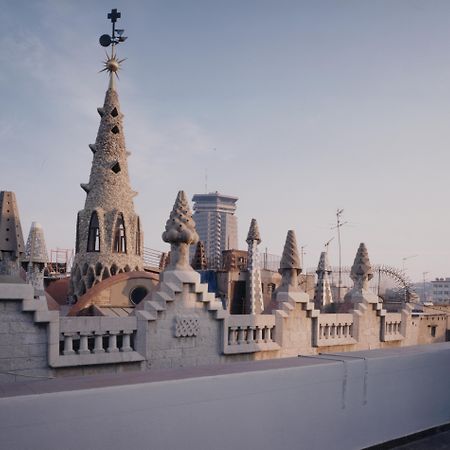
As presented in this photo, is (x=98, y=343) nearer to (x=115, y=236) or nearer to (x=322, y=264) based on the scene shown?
(x=115, y=236)

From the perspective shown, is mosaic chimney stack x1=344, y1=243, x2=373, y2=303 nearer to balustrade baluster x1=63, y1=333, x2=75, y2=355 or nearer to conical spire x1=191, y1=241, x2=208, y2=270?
balustrade baluster x1=63, y1=333, x2=75, y2=355

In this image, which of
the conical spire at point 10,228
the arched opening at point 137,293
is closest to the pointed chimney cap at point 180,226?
the conical spire at point 10,228

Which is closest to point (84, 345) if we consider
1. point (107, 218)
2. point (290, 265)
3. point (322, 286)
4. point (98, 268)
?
point (290, 265)

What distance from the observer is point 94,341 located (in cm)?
1076

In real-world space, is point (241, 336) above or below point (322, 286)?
below

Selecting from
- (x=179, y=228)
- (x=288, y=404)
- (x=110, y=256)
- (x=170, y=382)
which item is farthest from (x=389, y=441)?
(x=110, y=256)

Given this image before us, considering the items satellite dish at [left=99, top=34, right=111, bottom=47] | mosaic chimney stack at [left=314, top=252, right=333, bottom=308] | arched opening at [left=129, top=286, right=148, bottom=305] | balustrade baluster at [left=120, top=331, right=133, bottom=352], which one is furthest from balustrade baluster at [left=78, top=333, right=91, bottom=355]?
mosaic chimney stack at [left=314, top=252, right=333, bottom=308]

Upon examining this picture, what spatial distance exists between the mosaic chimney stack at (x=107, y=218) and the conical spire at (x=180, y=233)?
815 centimetres

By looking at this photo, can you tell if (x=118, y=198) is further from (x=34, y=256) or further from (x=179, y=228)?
(x=179, y=228)

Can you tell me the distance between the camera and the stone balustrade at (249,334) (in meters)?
12.3

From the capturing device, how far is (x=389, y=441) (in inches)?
336

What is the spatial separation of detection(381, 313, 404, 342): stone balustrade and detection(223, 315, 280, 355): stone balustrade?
5.48m

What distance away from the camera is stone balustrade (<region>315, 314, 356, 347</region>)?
14.7 meters

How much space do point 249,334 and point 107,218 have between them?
9.27m
